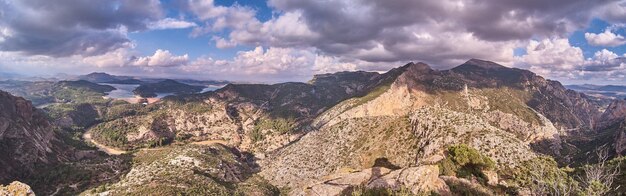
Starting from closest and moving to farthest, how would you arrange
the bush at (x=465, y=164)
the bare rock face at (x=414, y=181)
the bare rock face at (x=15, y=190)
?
1. the bare rock face at (x=414, y=181)
2. the bare rock face at (x=15, y=190)
3. the bush at (x=465, y=164)

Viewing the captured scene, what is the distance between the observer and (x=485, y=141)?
13788 centimetres

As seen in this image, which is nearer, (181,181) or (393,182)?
(393,182)

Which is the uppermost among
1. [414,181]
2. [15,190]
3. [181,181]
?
[414,181]

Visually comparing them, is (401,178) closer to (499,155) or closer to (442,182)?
(442,182)

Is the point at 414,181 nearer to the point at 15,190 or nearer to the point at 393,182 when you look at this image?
the point at 393,182

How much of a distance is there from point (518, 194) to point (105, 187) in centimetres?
14484

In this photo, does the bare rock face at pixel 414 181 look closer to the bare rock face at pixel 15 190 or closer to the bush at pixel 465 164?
the bush at pixel 465 164

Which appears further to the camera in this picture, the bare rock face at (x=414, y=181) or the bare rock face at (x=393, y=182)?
the bare rock face at (x=393, y=182)

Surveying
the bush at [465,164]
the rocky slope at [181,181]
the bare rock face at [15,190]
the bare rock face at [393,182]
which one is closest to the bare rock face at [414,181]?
the bare rock face at [393,182]

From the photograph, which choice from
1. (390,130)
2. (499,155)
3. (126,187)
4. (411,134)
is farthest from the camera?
(390,130)

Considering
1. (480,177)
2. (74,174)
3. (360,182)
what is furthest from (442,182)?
(74,174)

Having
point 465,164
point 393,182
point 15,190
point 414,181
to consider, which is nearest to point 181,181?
point 15,190

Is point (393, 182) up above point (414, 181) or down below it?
below

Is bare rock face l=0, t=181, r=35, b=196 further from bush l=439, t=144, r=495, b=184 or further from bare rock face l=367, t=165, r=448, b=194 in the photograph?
bush l=439, t=144, r=495, b=184
